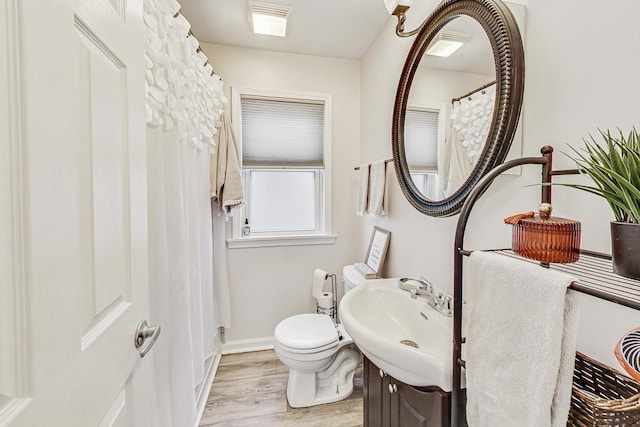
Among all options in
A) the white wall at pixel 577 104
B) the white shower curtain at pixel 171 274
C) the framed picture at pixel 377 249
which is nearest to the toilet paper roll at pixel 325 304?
the framed picture at pixel 377 249

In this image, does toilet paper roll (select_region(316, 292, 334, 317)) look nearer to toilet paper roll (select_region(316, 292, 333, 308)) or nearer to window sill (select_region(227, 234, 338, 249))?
toilet paper roll (select_region(316, 292, 333, 308))

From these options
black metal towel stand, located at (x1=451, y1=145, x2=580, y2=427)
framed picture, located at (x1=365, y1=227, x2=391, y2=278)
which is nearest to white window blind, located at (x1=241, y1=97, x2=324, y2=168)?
framed picture, located at (x1=365, y1=227, x2=391, y2=278)

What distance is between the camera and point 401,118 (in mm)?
1522

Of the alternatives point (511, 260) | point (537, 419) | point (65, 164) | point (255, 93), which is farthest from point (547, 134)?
point (255, 93)

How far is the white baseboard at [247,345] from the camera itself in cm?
231

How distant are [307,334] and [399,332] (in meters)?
0.65

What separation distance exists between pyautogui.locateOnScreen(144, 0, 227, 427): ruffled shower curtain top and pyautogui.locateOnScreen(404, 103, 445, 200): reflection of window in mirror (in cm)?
112

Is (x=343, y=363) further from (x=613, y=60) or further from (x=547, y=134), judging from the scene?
(x=613, y=60)

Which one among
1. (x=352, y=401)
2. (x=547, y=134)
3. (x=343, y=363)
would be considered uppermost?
(x=547, y=134)

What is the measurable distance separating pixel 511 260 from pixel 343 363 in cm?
152

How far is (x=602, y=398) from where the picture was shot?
0.57 m

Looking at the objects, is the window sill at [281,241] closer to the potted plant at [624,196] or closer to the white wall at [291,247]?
the white wall at [291,247]

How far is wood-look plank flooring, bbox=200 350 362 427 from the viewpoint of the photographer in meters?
1.62

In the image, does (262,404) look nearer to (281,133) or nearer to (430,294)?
(430,294)
